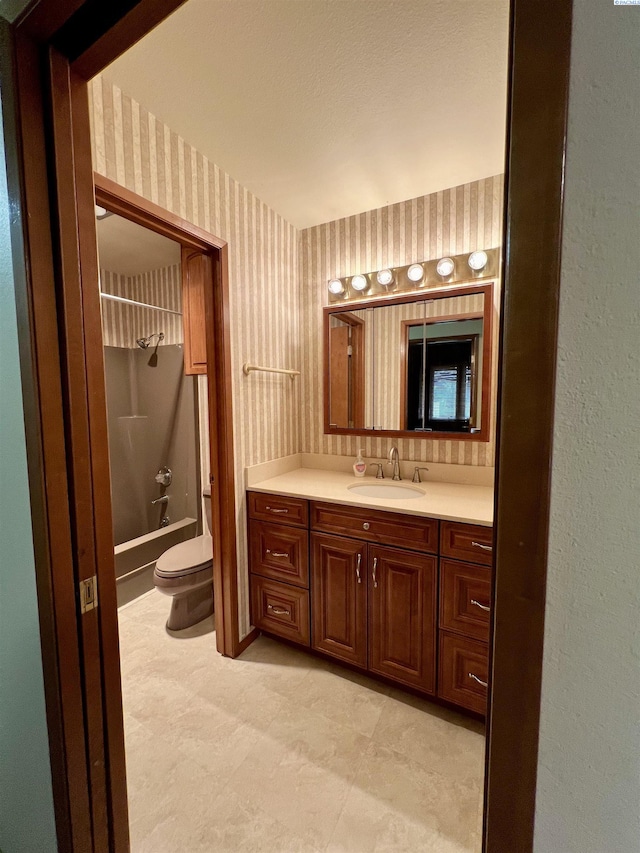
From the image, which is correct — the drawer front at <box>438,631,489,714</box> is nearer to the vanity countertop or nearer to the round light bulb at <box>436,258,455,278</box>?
the vanity countertop

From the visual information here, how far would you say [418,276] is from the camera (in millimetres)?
2039

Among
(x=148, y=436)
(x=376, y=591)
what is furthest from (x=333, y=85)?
(x=148, y=436)

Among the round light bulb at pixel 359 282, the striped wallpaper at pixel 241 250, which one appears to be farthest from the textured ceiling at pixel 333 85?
the round light bulb at pixel 359 282

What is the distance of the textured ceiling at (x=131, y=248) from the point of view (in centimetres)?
235

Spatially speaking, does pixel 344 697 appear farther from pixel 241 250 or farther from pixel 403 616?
pixel 241 250

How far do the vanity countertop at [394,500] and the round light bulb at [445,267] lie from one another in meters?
1.16

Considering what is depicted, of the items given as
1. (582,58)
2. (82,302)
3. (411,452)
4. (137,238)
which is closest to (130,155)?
(82,302)

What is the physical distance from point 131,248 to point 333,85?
1982 millimetres

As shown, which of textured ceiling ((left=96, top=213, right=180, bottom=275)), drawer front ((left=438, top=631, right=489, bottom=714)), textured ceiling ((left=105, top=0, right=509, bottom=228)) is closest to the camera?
textured ceiling ((left=105, top=0, right=509, bottom=228))

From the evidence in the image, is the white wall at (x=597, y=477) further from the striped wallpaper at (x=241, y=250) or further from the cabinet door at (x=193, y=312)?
the cabinet door at (x=193, y=312)

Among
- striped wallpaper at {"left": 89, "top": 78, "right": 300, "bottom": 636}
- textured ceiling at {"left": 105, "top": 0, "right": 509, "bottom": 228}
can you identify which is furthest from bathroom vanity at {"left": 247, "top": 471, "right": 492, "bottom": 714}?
textured ceiling at {"left": 105, "top": 0, "right": 509, "bottom": 228}

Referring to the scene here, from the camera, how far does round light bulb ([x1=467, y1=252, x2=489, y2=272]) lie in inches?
73.9

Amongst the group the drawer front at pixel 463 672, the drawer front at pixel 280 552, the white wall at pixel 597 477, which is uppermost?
the white wall at pixel 597 477

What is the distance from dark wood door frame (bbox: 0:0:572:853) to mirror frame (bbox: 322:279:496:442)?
5.31 feet
